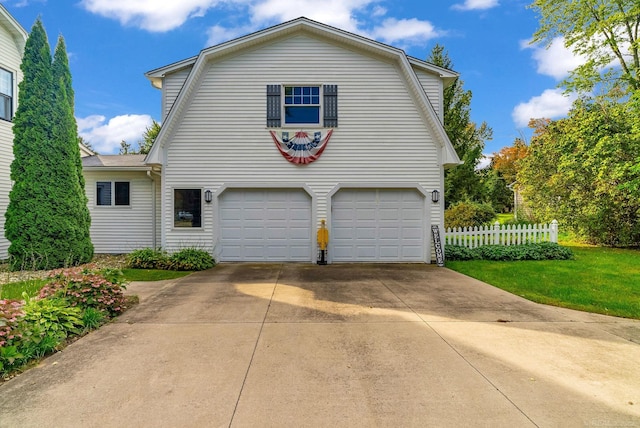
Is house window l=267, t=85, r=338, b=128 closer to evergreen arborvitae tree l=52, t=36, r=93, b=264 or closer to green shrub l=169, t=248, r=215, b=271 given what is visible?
green shrub l=169, t=248, r=215, b=271

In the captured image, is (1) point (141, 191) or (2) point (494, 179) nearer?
(1) point (141, 191)

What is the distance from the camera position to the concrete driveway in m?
2.56

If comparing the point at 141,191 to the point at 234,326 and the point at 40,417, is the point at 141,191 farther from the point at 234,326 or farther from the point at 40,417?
the point at 40,417

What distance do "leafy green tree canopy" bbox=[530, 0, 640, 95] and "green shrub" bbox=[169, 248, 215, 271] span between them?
57.3 ft

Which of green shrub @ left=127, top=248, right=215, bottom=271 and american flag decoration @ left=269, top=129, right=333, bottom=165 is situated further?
american flag decoration @ left=269, top=129, right=333, bottom=165

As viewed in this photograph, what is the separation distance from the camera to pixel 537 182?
57.3 ft

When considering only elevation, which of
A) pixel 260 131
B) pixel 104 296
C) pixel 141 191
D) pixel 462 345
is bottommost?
pixel 462 345

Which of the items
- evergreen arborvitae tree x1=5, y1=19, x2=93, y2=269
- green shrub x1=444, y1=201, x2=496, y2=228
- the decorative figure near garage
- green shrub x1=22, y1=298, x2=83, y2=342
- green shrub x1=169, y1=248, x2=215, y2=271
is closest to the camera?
green shrub x1=22, y1=298, x2=83, y2=342

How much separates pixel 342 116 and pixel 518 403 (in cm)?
870

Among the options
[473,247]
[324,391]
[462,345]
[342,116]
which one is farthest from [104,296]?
[473,247]

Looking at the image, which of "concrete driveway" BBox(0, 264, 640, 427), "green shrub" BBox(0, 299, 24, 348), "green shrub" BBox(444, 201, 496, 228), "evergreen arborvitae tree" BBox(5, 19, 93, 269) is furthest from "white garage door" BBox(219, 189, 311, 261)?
"green shrub" BBox(444, 201, 496, 228)

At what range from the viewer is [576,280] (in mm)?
7633

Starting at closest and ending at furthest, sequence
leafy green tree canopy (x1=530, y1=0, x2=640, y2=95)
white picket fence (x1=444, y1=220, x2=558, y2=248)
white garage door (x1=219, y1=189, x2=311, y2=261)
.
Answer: white garage door (x1=219, y1=189, x2=311, y2=261) → white picket fence (x1=444, y1=220, x2=558, y2=248) → leafy green tree canopy (x1=530, y1=0, x2=640, y2=95)

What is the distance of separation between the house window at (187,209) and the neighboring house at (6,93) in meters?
5.60
